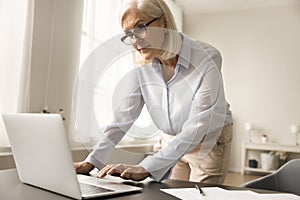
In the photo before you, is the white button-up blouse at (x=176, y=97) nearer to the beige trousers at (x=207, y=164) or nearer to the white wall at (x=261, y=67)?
the beige trousers at (x=207, y=164)

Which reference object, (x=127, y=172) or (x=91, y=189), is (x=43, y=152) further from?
(x=127, y=172)

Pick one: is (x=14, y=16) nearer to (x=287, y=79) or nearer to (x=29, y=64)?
(x=29, y=64)

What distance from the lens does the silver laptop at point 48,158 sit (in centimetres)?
71

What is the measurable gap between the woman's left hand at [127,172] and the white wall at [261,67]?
4.93 meters

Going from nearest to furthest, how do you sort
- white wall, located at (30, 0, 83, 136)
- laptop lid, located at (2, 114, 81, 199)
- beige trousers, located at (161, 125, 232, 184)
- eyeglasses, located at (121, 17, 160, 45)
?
laptop lid, located at (2, 114, 81, 199) < eyeglasses, located at (121, 17, 160, 45) < beige trousers, located at (161, 125, 232, 184) < white wall, located at (30, 0, 83, 136)

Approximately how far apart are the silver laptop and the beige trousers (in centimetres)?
43

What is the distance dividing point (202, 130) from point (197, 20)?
17.4ft

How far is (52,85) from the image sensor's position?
269 cm

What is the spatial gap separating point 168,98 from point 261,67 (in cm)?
482

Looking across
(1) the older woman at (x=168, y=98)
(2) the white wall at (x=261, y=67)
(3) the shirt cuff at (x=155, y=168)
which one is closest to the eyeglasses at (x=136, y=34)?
(1) the older woman at (x=168, y=98)

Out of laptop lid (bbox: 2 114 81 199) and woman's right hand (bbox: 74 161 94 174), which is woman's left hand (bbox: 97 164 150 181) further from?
laptop lid (bbox: 2 114 81 199)

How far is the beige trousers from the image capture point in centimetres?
129

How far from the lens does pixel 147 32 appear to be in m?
0.97

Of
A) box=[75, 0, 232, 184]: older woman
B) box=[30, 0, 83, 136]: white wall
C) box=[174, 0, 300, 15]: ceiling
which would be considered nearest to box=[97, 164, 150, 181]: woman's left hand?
box=[75, 0, 232, 184]: older woman
